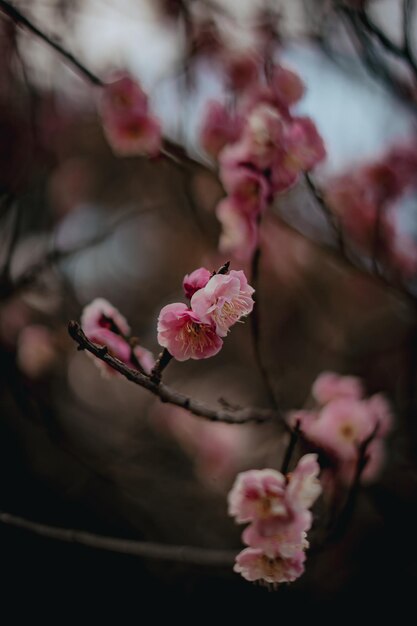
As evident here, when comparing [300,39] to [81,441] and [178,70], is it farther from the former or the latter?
[81,441]

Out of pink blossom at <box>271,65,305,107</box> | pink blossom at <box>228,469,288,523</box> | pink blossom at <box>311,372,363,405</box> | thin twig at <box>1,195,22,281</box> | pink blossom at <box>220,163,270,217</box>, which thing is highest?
pink blossom at <box>271,65,305,107</box>

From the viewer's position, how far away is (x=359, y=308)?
4.46 meters

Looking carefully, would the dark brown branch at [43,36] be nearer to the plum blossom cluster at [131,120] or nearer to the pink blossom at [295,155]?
the plum blossom cluster at [131,120]

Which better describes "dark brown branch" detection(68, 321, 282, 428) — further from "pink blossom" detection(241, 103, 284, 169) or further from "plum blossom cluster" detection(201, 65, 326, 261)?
"pink blossom" detection(241, 103, 284, 169)

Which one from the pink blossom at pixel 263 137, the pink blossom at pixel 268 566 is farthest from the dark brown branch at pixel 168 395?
the pink blossom at pixel 263 137

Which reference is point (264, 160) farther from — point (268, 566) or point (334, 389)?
point (268, 566)

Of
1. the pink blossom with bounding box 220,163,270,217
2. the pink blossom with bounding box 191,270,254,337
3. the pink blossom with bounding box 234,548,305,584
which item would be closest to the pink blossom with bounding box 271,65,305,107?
the pink blossom with bounding box 220,163,270,217

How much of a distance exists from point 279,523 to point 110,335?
0.48 meters

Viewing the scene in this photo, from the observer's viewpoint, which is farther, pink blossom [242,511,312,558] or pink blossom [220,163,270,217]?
pink blossom [220,163,270,217]

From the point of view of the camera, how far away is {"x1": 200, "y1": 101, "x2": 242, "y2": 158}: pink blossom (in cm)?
186

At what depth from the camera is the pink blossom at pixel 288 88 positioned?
1515 millimetres

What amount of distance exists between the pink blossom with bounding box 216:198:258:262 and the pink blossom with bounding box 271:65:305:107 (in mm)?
372

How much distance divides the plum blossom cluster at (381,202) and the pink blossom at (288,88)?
0.58m

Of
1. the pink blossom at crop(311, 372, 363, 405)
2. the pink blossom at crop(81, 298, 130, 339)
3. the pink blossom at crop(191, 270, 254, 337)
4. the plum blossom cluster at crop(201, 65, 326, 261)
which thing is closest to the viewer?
the pink blossom at crop(191, 270, 254, 337)
